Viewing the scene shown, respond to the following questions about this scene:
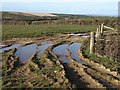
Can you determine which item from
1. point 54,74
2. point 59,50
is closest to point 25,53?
point 59,50

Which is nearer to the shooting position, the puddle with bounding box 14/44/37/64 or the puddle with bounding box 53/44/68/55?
the puddle with bounding box 14/44/37/64

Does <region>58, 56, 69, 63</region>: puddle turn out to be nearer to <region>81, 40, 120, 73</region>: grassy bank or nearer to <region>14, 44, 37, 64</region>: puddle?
<region>81, 40, 120, 73</region>: grassy bank

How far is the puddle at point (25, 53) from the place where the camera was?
18550mm

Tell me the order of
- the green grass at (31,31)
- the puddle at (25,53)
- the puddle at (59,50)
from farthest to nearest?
1. the green grass at (31,31)
2. the puddle at (59,50)
3. the puddle at (25,53)

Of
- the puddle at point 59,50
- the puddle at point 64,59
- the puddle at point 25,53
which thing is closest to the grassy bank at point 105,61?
the puddle at point 64,59

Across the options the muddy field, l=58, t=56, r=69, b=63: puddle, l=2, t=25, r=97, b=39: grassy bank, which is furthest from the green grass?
the muddy field

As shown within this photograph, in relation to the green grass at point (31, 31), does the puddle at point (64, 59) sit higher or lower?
lower

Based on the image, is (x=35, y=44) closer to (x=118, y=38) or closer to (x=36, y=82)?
(x=118, y=38)

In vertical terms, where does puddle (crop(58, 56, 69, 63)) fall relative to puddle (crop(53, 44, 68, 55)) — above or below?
below

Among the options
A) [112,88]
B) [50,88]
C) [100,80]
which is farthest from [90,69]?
[50,88]

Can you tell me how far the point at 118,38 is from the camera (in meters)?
17.3

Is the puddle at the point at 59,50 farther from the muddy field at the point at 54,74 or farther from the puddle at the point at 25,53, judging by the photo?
the puddle at the point at 25,53

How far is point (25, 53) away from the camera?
67.2ft

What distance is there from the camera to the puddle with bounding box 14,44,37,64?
18.5 m
